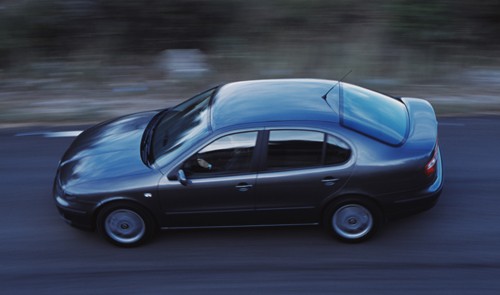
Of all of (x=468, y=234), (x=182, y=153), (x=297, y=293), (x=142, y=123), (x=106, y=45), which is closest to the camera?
(x=297, y=293)

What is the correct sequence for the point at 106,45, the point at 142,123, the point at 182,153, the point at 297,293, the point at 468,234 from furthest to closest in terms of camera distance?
the point at 106,45
the point at 142,123
the point at 468,234
the point at 182,153
the point at 297,293

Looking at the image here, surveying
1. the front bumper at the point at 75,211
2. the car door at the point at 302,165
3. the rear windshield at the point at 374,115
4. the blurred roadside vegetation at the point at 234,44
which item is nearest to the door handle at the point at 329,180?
the car door at the point at 302,165

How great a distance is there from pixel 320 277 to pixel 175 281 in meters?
1.34

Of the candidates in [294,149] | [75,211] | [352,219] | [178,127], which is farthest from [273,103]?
[75,211]

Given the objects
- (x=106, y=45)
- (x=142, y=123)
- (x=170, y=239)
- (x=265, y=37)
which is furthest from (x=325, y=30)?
(x=170, y=239)

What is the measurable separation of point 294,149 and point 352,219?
3.10ft

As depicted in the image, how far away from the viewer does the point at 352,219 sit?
607 cm

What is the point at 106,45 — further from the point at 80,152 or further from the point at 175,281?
the point at 175,281

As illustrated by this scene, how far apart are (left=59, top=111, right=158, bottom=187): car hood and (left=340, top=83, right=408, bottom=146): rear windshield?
6.84 feet

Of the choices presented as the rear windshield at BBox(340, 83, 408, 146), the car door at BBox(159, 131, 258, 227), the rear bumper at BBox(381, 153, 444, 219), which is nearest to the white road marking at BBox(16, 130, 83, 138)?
the car door at BBox(159, 131, 258, 227)

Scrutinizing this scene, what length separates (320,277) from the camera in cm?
563

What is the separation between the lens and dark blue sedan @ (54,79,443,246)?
5820 millimetres

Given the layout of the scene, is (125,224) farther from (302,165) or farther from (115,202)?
(302,165)

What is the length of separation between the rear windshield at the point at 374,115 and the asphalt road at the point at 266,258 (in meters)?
1.07
